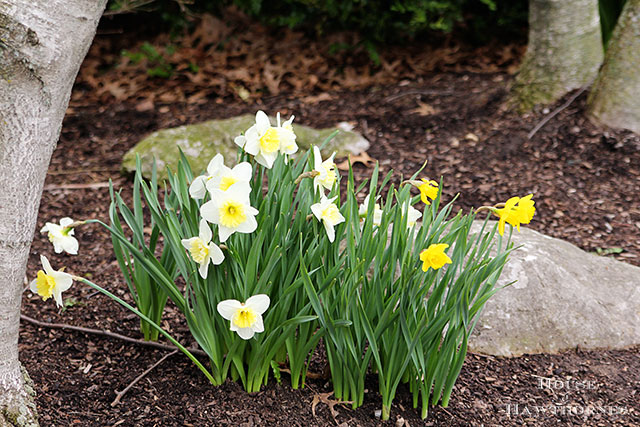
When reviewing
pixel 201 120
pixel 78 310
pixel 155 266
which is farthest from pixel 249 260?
pixel 201 120

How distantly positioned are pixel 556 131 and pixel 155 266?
290 centimetres

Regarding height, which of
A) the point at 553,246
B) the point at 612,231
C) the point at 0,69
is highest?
the point at 0,69

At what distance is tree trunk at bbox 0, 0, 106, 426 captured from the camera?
1.50 meters

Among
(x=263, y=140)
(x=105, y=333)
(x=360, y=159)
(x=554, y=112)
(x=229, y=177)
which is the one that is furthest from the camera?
(x=554, y=112)

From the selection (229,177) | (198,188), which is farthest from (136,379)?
(229,177)

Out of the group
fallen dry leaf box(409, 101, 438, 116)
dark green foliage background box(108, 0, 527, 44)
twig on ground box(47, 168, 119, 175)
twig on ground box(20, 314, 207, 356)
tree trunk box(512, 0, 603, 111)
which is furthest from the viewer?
dark green foliage background box(108, 0, 527, 44)

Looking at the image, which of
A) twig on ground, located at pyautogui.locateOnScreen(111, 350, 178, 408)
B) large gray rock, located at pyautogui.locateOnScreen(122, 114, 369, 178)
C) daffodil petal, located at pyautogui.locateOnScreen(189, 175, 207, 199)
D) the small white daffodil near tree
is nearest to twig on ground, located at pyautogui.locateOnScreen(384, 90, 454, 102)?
large gray rock, located at pyautogui.locateOnScreen(122, 114, 369, 178)

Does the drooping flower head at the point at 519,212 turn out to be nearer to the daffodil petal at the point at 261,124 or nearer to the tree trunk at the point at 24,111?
the daffodil petal at the point at 261,124

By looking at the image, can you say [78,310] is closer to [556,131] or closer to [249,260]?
[249,260]

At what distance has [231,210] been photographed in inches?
62.8

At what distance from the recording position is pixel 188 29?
6090 mm

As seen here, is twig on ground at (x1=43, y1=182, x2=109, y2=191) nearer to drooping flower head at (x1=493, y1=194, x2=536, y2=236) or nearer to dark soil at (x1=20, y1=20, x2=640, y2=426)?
dark soil at (x1=20, y1=20, x2=640, y2=426)

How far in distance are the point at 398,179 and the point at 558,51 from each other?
1.38 meters

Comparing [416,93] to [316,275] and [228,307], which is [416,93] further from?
[228,307]
